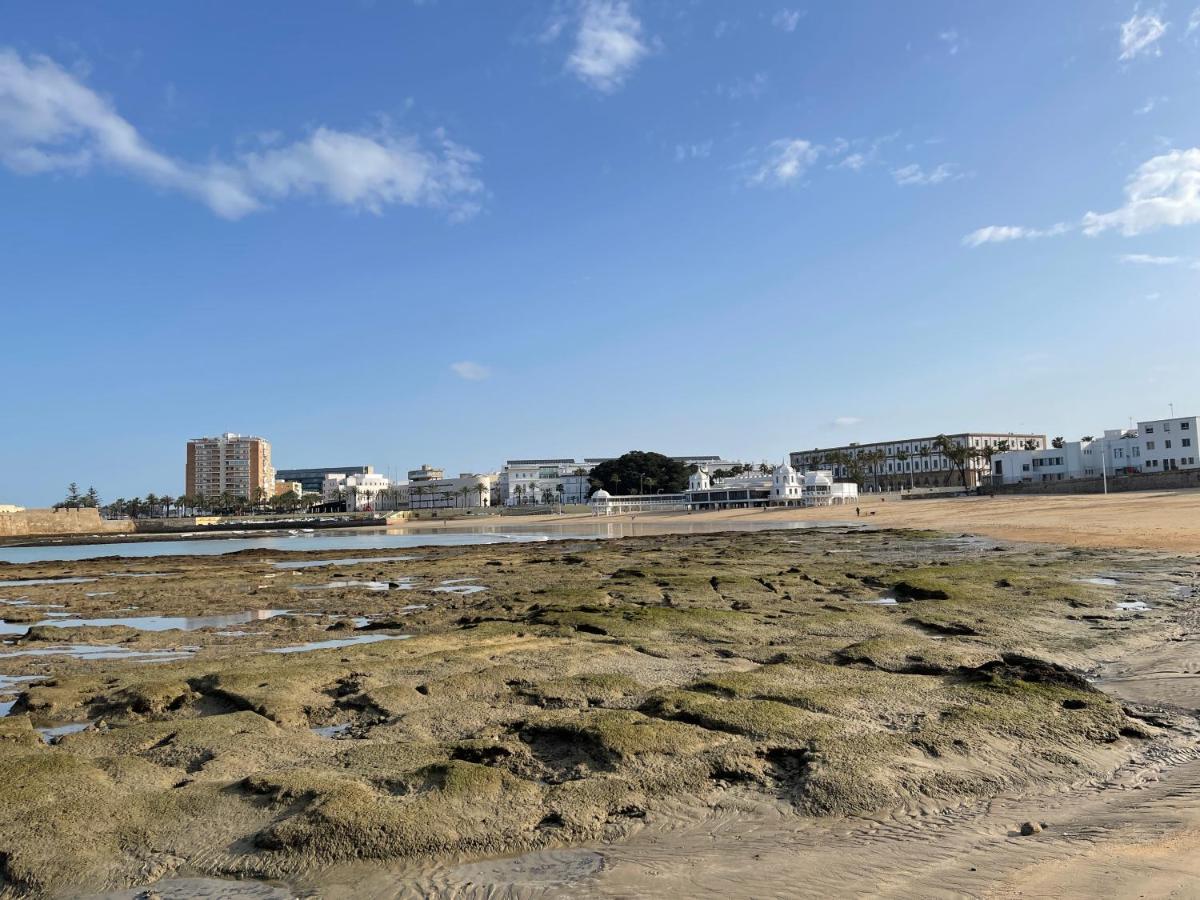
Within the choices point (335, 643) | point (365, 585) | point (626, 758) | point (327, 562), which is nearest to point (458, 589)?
point (365, 585)

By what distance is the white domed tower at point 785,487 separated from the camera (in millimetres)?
121250

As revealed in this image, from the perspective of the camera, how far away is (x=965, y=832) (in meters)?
5.72

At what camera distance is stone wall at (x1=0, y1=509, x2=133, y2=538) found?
123m

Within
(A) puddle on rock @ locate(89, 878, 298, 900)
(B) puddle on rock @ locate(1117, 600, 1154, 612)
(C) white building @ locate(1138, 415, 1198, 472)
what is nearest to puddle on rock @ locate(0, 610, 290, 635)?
(A) puddle on rock @ locate(89, 878, 298, 900)

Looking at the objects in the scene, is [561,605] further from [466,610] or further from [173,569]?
[173,569]

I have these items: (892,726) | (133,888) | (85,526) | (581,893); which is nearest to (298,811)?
(133,888)

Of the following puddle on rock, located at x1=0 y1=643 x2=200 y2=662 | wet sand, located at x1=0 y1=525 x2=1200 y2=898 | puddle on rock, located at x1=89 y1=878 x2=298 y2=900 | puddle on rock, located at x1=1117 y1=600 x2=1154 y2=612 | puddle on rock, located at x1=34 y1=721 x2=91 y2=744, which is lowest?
puddle on rock, located at x1=0 y1=643 x2=200 y2=662

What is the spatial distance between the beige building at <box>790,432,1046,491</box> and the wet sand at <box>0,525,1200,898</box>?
501ft

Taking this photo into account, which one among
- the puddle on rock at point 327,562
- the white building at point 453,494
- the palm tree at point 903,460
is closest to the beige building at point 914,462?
the palm tree at point 903,460

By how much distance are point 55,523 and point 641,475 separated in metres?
103

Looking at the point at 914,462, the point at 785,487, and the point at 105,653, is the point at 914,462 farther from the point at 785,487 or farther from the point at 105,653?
the point at 105,653

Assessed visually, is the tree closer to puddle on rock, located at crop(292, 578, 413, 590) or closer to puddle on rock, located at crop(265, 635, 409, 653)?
puddle on rock, located at crop(292, 578, 413, 590)

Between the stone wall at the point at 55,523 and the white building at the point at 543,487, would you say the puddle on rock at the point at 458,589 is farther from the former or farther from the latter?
the white building at the point at 543,487

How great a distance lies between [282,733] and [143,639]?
34.2 ft
